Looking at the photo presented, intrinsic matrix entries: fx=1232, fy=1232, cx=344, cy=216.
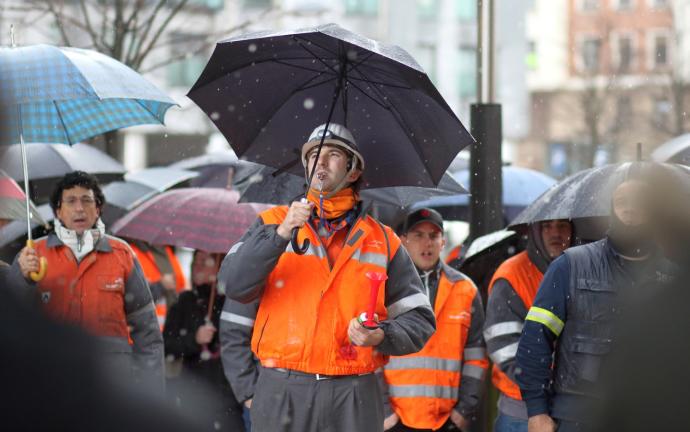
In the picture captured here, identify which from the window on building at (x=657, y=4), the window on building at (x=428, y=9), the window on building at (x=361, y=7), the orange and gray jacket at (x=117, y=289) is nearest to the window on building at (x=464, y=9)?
the window on building at (x=428, y=9)

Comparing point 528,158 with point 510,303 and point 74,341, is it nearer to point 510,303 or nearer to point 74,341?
point 510,303

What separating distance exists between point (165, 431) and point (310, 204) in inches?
135

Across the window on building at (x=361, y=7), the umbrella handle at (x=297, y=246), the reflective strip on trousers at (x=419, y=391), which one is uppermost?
the window on building at (x=361, y=7)

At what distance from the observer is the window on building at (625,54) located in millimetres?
48963

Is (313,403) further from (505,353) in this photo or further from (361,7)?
(361,7)

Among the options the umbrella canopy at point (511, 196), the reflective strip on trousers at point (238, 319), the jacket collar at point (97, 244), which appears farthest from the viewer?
the umbrella canopy at point (511, 196)

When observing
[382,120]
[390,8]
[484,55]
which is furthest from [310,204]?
[390,8]

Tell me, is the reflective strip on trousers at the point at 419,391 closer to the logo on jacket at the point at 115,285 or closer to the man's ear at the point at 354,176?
the logo on jacket at the point at 115,285

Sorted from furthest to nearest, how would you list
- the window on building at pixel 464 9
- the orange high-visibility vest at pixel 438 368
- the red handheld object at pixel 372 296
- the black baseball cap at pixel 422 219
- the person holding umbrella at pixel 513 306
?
the window on building at pixel 464 9 < the black baseball cap at pixel 422 219 < the orange high-visibility vest at pixel 438 368 < the person holding umbrella at pixel 513 306 < the red handheld object at pixel 372 296

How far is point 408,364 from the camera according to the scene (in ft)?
22.9

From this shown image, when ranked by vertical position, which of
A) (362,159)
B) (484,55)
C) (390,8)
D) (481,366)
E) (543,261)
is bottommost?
(481,366)

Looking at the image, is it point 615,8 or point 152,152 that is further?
point 615,8

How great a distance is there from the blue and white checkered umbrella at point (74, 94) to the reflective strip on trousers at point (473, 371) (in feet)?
7.45

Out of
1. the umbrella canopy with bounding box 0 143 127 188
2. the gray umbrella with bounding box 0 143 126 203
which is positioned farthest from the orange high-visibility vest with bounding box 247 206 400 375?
the gray umbrella with bounding box 0 143 126 203
